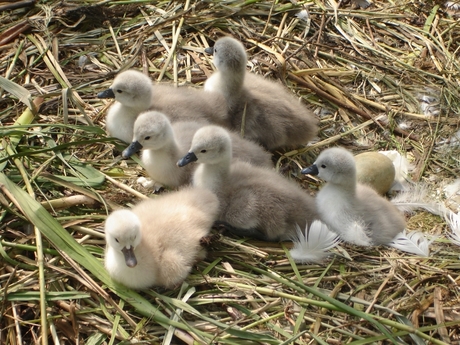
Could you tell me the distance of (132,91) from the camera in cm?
353

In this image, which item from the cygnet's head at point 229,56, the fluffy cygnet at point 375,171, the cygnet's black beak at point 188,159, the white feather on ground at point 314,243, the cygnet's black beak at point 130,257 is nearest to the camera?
the cygnet's black beak at point 130,257

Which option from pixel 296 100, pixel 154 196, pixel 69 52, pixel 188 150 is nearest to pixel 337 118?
pixel 296 100

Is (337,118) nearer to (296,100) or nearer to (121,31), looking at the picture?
(296,100)

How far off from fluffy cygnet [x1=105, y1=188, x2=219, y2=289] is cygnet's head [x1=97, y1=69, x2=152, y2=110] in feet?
2.37

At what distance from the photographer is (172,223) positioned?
115 inches

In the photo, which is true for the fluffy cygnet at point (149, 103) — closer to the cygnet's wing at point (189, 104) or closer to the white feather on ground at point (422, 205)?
the cygnet's wing at point (189, 104)

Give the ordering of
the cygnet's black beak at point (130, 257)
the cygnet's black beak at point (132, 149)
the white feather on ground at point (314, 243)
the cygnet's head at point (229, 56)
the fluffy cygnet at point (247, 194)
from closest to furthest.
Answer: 1. the cygnet's black beak at point (130, 257)
2. the white feather on ground at point (314, 243)
3. the fluffy cygnet at point (247, 194)
4. the cygnet's black beak at point (132, 149)
5. the cygnet's head at point (229, 56)

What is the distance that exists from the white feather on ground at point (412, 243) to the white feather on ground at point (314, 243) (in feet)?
1.12

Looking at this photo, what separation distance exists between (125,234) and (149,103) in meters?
1.24

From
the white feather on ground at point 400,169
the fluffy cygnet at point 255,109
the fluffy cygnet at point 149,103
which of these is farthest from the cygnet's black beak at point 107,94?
the white feather on ground at point 400,169

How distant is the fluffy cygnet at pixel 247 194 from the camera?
313cm

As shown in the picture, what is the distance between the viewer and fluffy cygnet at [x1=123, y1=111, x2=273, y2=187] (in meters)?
3.32

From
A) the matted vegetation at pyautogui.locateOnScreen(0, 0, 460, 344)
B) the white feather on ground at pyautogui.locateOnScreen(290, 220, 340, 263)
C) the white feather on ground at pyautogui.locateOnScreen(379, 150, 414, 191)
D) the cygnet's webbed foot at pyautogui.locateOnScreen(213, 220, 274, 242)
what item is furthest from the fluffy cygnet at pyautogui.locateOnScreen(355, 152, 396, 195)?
the cygnet's webbed foot at pyautogui.locateOnScreen(213, 220, 274, 242)

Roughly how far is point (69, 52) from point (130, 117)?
3.31 ft
